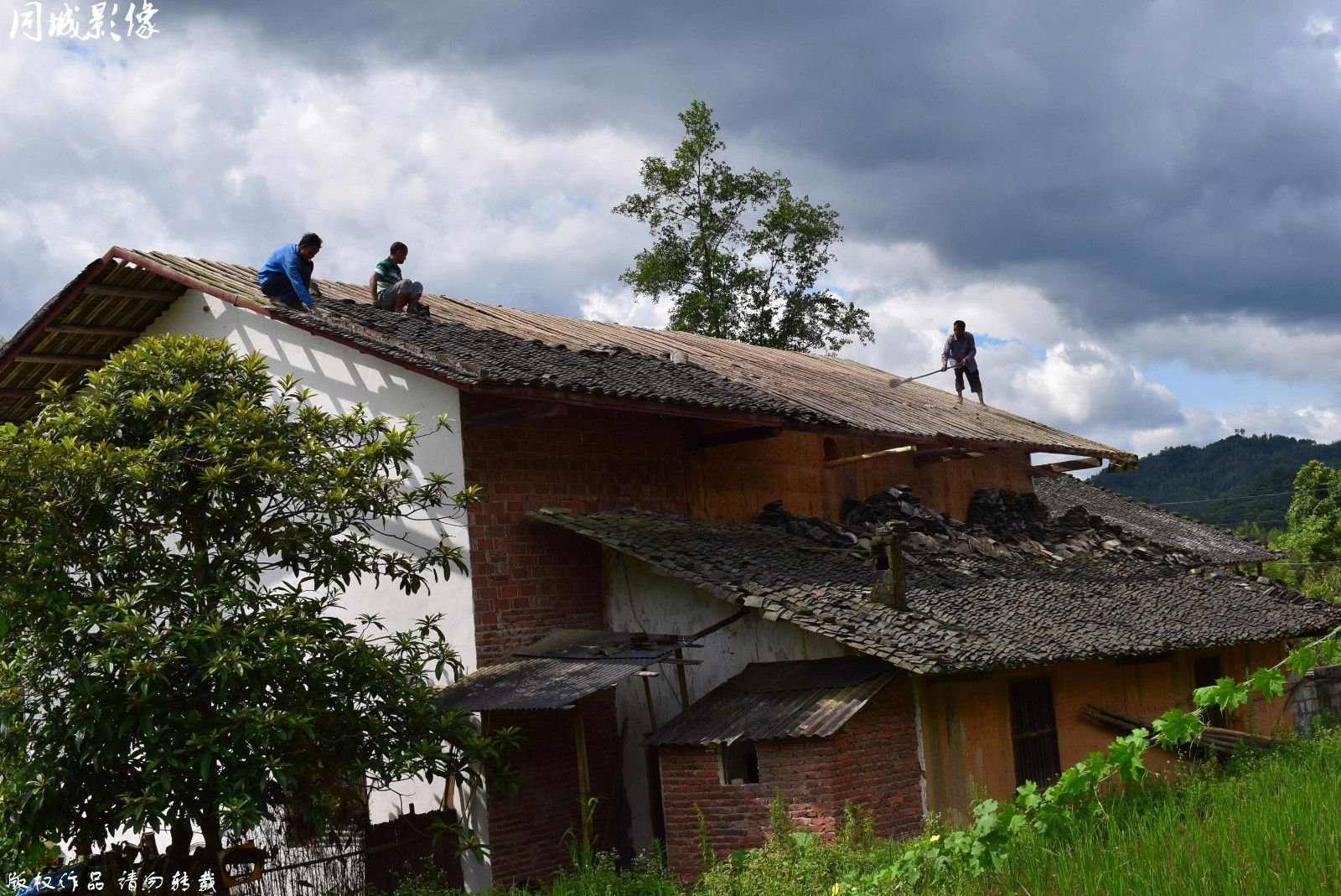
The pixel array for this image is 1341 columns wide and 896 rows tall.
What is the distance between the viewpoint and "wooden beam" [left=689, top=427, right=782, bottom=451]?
14164mm

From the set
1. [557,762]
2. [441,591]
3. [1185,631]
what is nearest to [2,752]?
[441,591]

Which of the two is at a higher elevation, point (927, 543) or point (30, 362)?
point (30, 362)

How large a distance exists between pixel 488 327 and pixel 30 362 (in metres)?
4.66

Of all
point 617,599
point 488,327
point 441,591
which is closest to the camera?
point 441,591

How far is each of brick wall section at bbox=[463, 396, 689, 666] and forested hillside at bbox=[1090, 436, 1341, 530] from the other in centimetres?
4933

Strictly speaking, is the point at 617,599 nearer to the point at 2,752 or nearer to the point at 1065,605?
the point at 1065,605

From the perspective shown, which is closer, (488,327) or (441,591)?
(441,591)

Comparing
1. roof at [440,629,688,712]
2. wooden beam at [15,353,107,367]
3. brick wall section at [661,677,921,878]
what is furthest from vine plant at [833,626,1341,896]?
wooden beam at [15,353,107,367]

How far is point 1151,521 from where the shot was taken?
25969 mm

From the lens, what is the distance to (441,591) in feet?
39.1

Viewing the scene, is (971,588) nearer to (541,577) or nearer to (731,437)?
(731,437)

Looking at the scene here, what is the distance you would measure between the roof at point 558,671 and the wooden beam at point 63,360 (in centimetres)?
585

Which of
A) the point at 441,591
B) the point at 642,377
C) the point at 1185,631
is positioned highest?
the point at 642,377

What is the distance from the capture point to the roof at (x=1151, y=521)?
24.5 meters
